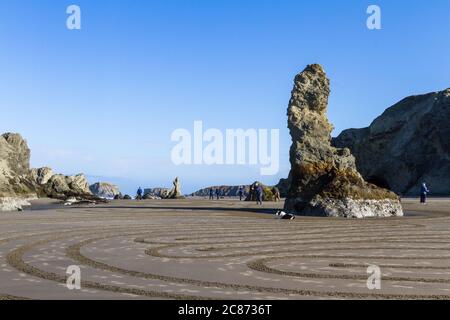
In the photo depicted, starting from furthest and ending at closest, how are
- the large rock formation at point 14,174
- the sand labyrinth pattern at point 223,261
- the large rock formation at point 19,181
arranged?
the large rock formation at point 19,181
the large rock formation at point 14,174
the sand labyrinth pattern at point 223,261

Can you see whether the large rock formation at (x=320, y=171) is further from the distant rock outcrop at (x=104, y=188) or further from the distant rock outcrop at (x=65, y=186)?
the distant rock outcrop at (x=104, y=188)

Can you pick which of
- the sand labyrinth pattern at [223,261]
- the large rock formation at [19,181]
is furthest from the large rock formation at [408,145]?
the sand labyrinth pattern at [223,261]

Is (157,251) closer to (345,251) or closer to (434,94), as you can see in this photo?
(345,251)

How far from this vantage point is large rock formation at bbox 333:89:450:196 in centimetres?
8038

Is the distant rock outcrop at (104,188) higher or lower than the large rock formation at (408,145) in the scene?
lower

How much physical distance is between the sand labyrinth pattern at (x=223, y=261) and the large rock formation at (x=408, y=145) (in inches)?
2408

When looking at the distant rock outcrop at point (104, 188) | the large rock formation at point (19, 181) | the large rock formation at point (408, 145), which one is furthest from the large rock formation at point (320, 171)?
the distant rock outcrop at point (104, 188)

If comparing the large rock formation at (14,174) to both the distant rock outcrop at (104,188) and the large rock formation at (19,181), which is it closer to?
the large rock formation at (19,181)

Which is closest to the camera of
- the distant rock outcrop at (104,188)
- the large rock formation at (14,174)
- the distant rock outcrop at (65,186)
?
the large rock formation at (14,174)

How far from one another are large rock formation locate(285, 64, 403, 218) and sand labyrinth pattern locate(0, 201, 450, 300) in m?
7.98

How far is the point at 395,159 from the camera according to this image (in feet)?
285

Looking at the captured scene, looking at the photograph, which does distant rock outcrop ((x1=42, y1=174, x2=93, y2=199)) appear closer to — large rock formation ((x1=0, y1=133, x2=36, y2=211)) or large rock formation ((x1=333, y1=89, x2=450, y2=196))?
large rock formation ((x1=0, y1=133, x2=36, y2=211))

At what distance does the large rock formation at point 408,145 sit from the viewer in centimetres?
8038

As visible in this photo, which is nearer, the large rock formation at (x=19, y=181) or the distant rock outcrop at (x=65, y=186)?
the large rock formation at (x=19, y=181)
